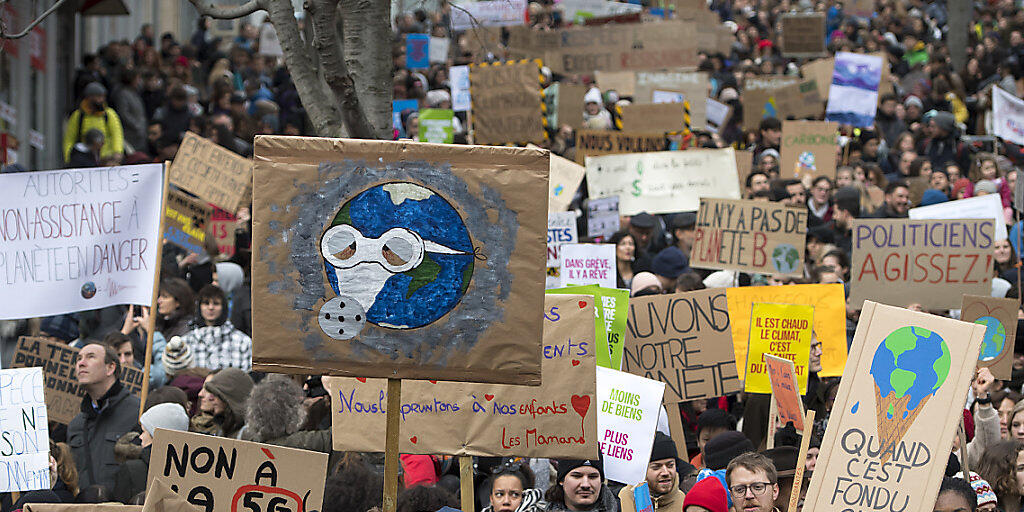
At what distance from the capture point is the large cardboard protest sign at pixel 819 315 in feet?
25.1

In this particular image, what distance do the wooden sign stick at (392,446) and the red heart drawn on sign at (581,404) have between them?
142 centimetres

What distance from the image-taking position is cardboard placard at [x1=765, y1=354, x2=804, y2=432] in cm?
599

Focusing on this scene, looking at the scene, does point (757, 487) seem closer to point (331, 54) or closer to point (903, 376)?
point (903, 376)

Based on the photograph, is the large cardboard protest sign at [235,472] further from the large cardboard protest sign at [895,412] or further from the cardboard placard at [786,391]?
the cardboard placard at [786,391]

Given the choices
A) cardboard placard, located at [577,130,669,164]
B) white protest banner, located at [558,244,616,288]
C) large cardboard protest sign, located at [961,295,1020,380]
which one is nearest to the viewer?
large cardboard protest sign, located at [961,295,1020,380]

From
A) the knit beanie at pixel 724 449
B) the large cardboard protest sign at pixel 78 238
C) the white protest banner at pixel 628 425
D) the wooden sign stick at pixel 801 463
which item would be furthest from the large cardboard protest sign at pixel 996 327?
the large cardboard protest sign at pixel 78 238

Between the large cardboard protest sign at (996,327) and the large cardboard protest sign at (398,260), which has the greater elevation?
the large cardboard protest sign at (398,260)

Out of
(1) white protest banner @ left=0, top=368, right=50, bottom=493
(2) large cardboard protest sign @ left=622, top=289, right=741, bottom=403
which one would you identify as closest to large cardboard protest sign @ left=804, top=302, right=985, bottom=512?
(2) large cardboard protest sign @ left=622, top=289, right=741, bottom=403

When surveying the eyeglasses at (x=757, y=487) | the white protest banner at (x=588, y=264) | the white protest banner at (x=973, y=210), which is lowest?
the eyeglasses at (x=757, y=487)

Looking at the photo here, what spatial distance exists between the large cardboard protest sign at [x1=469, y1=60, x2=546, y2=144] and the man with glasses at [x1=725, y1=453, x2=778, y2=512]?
860cm

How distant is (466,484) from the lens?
18.8ft

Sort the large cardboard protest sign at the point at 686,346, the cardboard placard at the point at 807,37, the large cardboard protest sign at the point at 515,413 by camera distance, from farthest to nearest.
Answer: the cardboard placard at the point at 807,37
the large cardboard protest sign at the point at 686,346
the large cardboard protest sign at the point at 515,413

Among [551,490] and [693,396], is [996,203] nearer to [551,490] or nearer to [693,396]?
[693,396]

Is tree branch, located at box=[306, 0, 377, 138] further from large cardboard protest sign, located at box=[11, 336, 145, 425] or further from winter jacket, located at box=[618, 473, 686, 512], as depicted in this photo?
winter jacket, located at box=[618, 473, 686, 512]
